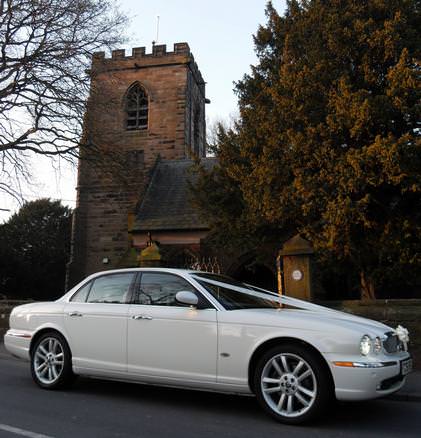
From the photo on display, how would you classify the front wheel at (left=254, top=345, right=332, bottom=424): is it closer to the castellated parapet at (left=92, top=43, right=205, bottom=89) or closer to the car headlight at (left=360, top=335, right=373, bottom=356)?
the car headlight at (left=360, top=335, right=373, bottom=356)

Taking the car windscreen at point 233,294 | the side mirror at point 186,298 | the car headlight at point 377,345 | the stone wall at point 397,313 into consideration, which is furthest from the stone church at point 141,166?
the car headlight at point 377,345

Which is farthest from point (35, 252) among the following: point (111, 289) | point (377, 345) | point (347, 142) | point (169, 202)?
point (377, 345)

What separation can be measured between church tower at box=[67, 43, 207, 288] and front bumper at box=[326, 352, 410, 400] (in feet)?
66.1

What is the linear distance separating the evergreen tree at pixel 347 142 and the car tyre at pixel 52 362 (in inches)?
265

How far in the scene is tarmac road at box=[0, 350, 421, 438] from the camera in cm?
439

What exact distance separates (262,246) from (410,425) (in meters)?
9.72

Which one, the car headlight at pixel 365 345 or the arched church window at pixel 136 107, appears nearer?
the car headlight at pixel 365 345

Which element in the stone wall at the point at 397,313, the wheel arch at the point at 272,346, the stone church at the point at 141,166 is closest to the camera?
the wheel arch at the point at 272,346

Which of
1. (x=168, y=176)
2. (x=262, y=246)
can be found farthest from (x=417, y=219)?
(x=168, y=176)

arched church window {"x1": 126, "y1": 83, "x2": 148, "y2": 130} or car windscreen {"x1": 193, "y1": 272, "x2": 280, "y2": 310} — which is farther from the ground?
arched church window {"x1": 126, "y1": 83, "x2": 148, "y2": 130}

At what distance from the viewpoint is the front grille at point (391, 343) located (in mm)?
4798

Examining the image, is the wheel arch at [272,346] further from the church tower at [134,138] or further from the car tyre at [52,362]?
the church tower at [134,138]

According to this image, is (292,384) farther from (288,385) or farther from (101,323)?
(101,323)

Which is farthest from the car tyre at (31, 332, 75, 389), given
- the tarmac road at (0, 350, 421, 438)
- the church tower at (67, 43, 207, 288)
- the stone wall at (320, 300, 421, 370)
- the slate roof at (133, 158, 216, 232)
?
the church tower at (67, 43, 207, 288)
